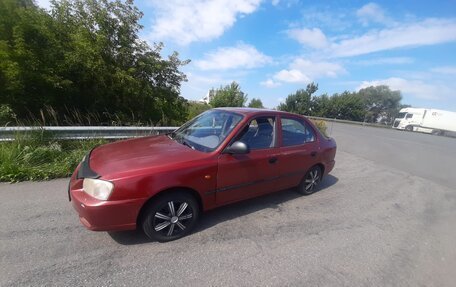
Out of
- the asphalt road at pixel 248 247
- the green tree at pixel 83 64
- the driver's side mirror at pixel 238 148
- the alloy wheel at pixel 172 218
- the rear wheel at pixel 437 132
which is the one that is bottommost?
the rear wheel at pixel 437 132

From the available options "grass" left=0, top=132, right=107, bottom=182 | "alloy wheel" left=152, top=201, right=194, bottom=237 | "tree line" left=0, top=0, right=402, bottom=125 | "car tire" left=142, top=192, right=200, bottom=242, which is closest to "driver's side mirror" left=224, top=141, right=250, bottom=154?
"car tire" left=142, top=192, right=200, bottom=242

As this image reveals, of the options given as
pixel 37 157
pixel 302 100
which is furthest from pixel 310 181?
pixel 302 100

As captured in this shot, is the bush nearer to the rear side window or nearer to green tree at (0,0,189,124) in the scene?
green tree at (0,0,189,124)

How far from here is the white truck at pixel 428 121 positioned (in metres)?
28.2

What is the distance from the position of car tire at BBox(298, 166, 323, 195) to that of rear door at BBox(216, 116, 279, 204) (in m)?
0.86

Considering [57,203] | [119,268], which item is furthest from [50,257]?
[57,203]

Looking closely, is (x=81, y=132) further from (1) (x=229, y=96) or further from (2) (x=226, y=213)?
(1) (x=229, y=96)

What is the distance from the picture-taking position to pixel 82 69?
24.1 ft

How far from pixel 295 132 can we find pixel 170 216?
2.61m

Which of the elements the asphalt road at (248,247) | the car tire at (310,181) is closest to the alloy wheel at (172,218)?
the asphalt road at (248,247)

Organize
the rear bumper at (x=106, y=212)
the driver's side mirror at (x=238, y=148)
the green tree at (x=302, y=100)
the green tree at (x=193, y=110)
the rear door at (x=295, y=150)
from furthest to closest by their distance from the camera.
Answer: the green tree at (x=302, y=100)
the green tree at (x=193, y=110)
the rear door at (x=295, y=150)
the driver's side mirror at (x=238, y=148)
the rear bumper at (x=106, y=212)

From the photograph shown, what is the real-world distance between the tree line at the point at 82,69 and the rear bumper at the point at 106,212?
4249 mm

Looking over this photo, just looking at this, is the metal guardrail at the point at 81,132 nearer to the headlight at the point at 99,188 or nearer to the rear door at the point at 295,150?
the headlight at the point at 99,188

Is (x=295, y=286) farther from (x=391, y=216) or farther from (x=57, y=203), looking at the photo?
(x=57, y=203)
